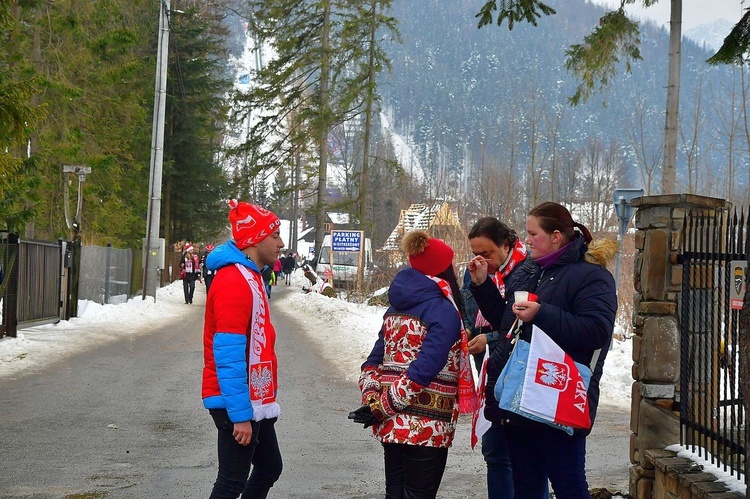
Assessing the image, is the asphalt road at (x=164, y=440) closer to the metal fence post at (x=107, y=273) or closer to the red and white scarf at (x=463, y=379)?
the red and white scarf at (x=463, y=379)

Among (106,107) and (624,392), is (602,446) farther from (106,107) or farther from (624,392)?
(106,107)

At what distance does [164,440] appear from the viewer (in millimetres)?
8438

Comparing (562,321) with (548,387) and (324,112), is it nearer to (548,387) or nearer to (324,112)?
(548,387)

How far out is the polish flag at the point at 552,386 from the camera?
4363mm

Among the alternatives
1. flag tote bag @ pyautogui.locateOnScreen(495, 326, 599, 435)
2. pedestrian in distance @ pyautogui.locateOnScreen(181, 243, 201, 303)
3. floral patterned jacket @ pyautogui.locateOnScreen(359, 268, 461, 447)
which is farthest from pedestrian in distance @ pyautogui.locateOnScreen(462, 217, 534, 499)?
pedestrian in distance @ pyautogui.locateOnScreen(181, 243, 201, 303)

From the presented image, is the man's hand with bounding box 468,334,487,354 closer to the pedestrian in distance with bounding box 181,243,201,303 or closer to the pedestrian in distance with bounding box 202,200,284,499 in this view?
the pedestrian in distance with bounding box 202,200,284,499

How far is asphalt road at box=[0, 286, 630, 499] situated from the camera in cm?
677

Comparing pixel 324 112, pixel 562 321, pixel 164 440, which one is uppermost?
pixel 324 112

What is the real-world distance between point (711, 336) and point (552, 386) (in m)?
2.00

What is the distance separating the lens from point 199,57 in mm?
45312

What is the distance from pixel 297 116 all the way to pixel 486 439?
1395 inches

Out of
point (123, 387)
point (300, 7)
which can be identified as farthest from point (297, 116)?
point (123, 387)

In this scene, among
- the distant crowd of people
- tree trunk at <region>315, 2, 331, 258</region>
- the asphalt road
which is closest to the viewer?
the distant crowd of people

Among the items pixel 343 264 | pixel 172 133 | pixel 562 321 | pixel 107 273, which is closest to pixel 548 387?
pixel 562 321
